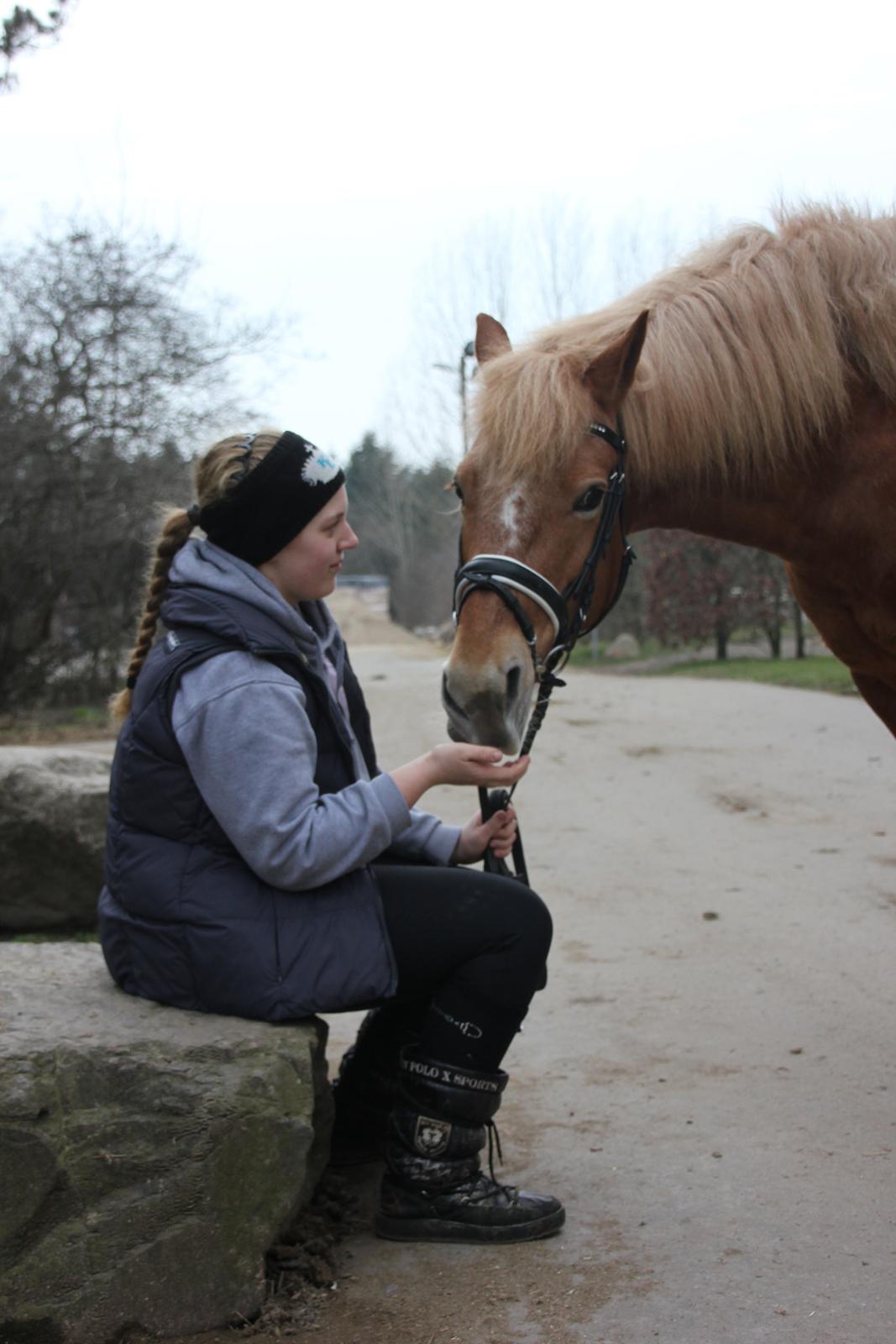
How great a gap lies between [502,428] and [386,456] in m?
48.4

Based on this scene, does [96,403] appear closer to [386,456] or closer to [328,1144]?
[328,1144]

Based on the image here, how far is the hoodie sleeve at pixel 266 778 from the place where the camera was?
2168 mm

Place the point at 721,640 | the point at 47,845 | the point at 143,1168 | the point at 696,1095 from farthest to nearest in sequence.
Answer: the point at 721,640 < the point at 47,845 < the point at 696,1095 < the point at 143,1168

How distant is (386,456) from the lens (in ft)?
164

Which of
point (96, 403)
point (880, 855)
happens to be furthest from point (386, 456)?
point (880, 855)

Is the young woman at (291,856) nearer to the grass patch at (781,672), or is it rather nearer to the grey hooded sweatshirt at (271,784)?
the grey hooded sweatshirt at (271,784)

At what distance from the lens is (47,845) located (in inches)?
187

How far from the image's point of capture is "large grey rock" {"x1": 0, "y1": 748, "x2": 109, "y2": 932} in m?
4.70

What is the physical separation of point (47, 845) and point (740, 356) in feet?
11.0

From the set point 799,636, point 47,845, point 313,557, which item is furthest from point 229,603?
point 799,636

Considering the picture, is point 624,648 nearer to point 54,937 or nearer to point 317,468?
point 54,937

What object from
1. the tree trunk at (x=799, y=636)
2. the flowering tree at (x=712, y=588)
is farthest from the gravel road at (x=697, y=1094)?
the flowering tree at (x=712, y=588)

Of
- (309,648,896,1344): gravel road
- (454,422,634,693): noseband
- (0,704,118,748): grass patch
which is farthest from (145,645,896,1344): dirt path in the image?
(0,704,118,748): grass patch

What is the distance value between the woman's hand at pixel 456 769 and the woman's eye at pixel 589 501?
0.57 meters
